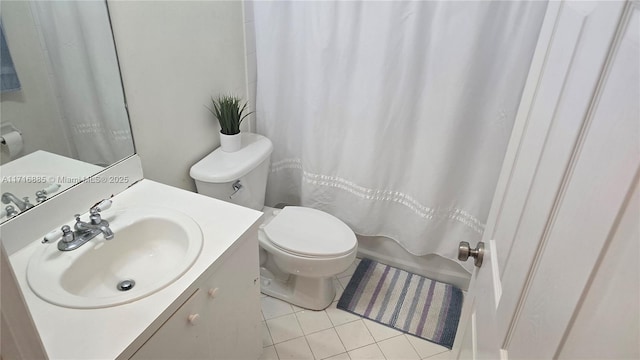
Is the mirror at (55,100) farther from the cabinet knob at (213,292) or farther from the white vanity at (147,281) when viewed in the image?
the cabinet knob at (213,292)

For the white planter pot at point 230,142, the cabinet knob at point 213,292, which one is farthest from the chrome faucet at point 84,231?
the white planter pot at point 230,142

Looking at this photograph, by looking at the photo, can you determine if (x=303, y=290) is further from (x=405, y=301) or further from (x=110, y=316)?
(x=110, y=316)

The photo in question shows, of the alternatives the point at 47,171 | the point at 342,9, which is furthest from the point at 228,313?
the point at 342,9

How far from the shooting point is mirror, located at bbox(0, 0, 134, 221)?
3.38ft

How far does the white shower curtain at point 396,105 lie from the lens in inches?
61.2

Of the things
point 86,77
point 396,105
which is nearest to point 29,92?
point 86,77

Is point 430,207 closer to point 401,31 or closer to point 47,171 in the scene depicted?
point 401,31

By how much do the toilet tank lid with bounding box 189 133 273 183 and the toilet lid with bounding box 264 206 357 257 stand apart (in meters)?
0.29

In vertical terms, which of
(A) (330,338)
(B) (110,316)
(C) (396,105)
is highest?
(C) (396,105)

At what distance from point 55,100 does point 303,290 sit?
1.26m

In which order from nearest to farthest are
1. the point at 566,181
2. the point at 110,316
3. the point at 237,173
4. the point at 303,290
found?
1. the point at 566,181
2. the point at 110,316
3. the point at 237,173
4. the point at 303,290

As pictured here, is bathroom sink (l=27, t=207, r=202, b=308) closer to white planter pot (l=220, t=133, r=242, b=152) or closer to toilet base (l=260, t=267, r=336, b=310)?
white planter pot (l=220, t=133, r=242, b=152)

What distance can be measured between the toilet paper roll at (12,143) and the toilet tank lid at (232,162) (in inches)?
24.9

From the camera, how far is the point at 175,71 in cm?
149
